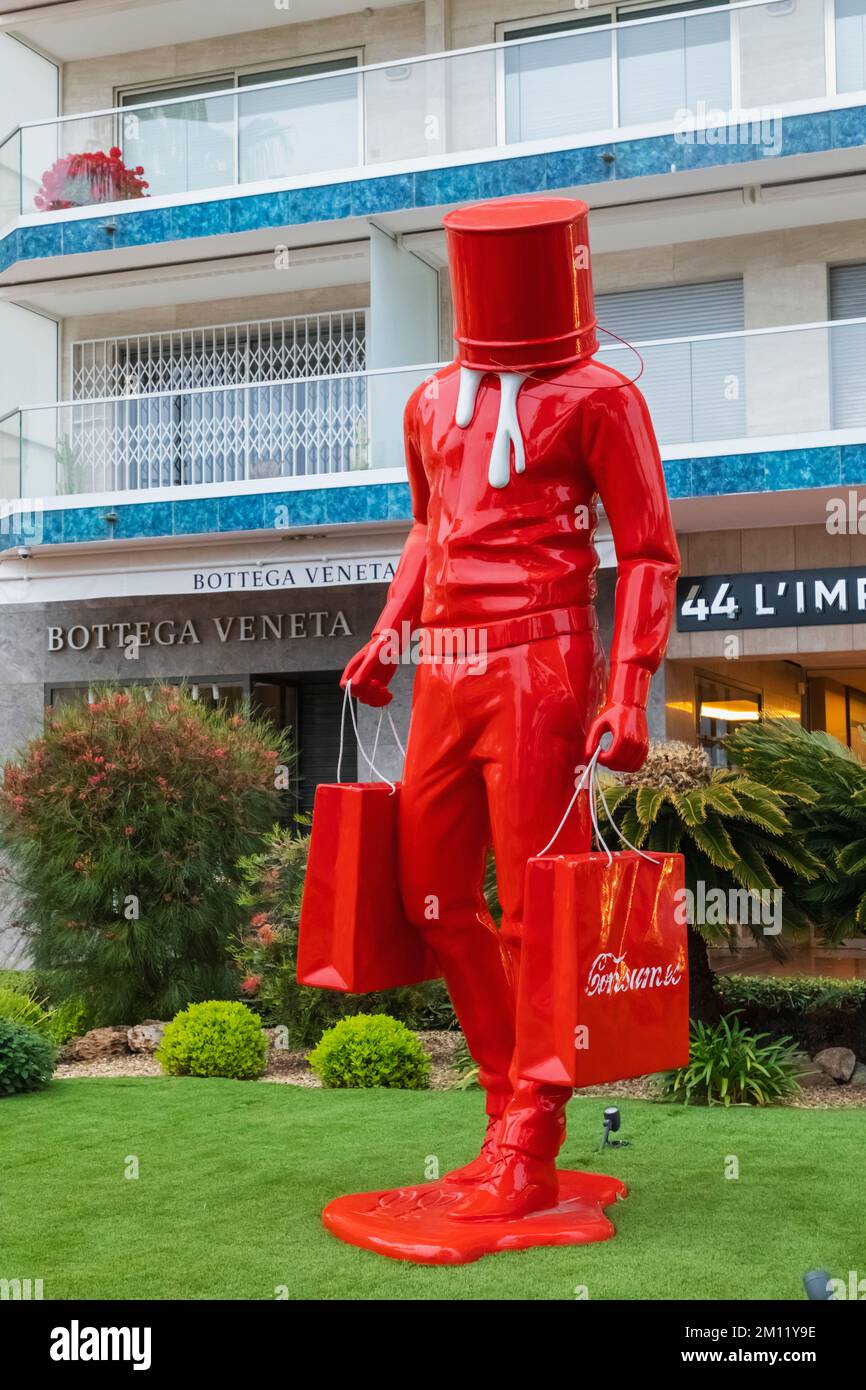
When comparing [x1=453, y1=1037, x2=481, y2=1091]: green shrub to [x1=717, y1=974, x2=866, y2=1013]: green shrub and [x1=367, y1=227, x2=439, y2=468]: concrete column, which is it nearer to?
[x1=717, y1=974, x2=866, y2=1013]: green shrub

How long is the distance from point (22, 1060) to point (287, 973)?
2.03m

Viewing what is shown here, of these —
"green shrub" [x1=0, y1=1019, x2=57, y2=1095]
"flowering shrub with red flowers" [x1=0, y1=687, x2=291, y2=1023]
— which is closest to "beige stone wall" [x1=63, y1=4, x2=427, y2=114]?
"flowering shrub with red flowers" [x1=0, y1=687, x2=291, y2=1023]

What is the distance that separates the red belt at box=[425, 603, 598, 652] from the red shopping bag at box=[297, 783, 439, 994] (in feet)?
1.91

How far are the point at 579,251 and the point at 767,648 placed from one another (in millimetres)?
10053

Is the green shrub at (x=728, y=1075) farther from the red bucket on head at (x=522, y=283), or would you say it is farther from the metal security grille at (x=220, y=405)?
the metal security grille at (x=220, y=405)

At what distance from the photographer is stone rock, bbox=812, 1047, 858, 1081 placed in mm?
7609

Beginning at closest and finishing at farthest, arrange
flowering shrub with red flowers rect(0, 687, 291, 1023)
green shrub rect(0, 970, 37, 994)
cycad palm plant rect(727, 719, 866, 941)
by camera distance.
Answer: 1. cycad palm plant rect(727, 719, 866, 941)
2. flowering shrub with red flowers rect(0, 687, 291, 1023)
3. green shrub rect(0, 970, 37, 994)

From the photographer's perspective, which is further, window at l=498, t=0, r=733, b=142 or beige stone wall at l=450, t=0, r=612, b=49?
beige stone wall at l=450, t=0, r=612, b=49

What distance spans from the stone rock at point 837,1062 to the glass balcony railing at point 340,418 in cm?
709

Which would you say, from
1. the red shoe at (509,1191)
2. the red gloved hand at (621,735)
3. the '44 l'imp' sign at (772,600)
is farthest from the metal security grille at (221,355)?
the red shoe at (509,1191)

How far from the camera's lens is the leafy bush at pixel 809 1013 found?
8.06 m

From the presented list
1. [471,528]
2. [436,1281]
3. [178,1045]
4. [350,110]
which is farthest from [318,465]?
[436,1281]

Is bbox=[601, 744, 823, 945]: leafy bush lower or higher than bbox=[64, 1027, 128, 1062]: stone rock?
higher
